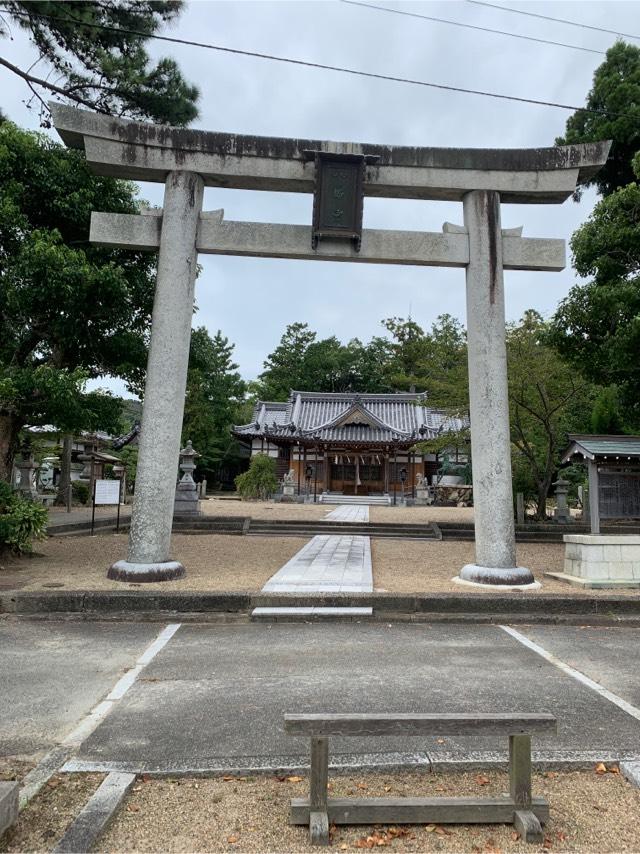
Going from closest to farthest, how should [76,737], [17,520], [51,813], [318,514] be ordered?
[51,813]
[76,737]
[17,520]
[318,514]

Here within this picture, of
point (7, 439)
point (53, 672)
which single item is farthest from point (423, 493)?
point (53, 672)

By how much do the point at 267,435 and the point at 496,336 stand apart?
25525mm

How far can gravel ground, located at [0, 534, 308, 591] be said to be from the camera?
23.8ft

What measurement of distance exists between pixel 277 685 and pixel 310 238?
6.00m

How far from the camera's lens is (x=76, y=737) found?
3.26m

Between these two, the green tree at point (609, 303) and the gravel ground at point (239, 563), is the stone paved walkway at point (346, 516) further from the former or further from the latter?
the green tree at point (609, 303)

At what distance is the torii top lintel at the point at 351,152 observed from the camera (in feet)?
26.0

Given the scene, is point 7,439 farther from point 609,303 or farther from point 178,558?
point 609,303

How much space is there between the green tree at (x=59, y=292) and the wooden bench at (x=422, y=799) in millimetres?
6702

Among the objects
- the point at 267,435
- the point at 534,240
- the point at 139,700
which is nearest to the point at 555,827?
the point at 139,700

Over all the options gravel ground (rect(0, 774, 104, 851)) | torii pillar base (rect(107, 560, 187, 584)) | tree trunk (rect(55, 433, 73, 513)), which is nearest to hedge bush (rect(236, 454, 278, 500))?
tree trunk (rect(55, 433, 73, 513))

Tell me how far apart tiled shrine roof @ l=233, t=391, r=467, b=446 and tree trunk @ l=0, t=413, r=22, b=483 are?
22858mm

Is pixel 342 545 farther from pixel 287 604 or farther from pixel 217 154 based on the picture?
pixel 217 154

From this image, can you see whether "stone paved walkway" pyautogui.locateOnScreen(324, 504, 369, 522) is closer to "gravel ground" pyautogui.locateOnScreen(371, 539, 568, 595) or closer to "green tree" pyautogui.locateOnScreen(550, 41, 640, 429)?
"gravel ground" pyautogui.locateOnScreen(371, 539, 568, 595)
